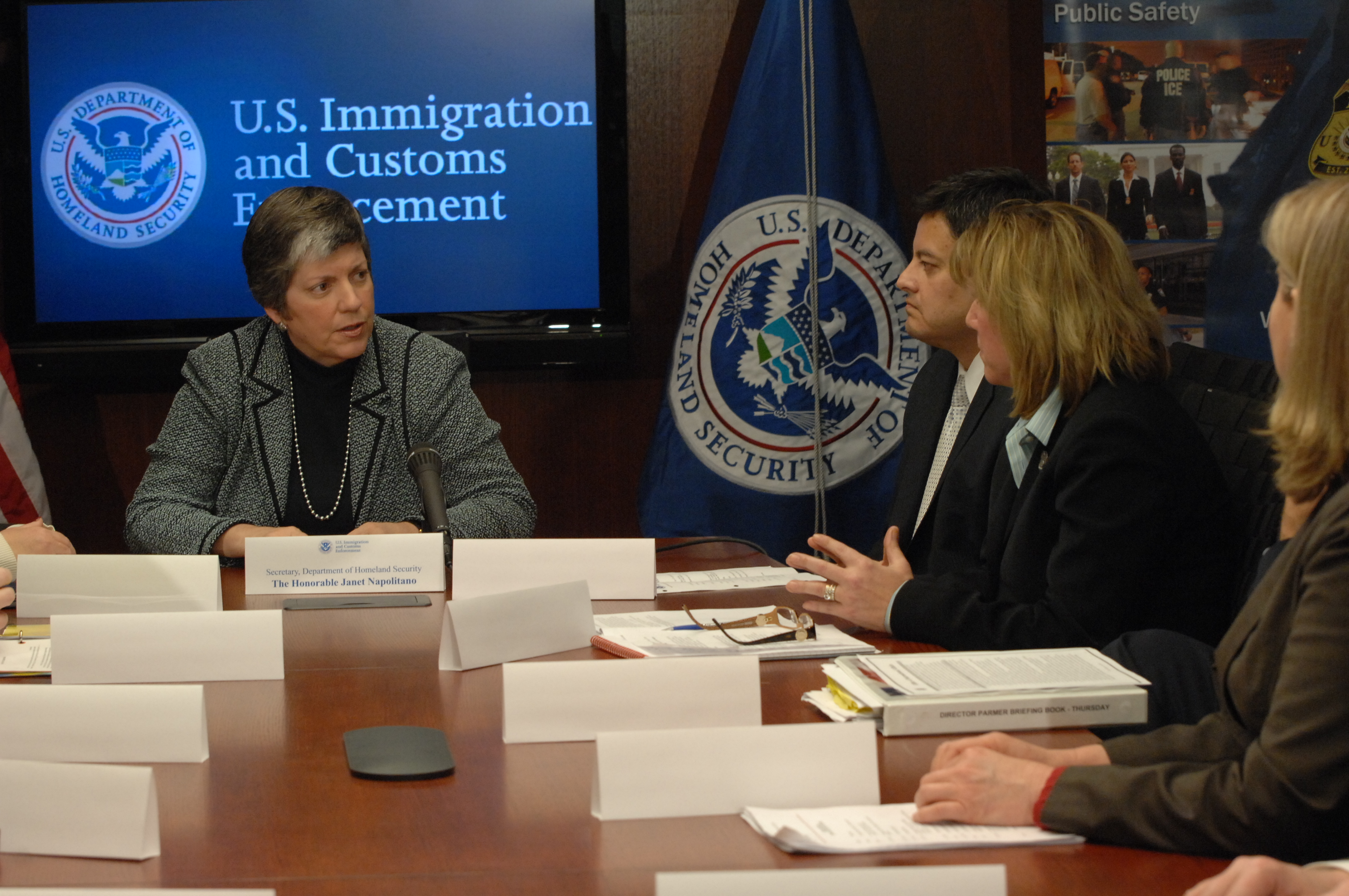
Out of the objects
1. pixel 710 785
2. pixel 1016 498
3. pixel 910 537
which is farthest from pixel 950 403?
pixel 710 785

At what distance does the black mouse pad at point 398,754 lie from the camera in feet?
4.33

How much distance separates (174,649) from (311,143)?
2.54 m

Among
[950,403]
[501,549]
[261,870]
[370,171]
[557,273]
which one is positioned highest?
[370,171]

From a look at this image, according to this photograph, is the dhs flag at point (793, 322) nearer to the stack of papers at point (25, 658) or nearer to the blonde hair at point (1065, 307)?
the blonde hair at point (1065, 307)

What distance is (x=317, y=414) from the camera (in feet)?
9.55

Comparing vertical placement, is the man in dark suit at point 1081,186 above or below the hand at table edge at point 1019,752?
above

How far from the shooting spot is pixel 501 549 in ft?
6.98

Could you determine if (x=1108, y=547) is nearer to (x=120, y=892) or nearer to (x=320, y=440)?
(x=120, y=892)

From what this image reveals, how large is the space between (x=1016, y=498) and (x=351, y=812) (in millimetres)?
1339

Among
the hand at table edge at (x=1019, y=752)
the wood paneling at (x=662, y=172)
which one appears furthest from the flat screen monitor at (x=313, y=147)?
the hand at table edge at (x=1019, y=752)

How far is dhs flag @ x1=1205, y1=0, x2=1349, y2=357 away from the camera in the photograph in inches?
145

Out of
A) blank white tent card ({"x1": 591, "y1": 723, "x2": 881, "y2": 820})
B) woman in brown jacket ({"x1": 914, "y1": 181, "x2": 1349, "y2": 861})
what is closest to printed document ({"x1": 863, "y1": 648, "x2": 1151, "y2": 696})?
woman in brown jacket ({"x1": 914, "y1": 181, "x2": 1349, "y2": 861})

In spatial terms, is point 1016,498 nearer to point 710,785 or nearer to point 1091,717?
point 1091,717

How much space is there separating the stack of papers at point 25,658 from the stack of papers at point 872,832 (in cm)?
101
